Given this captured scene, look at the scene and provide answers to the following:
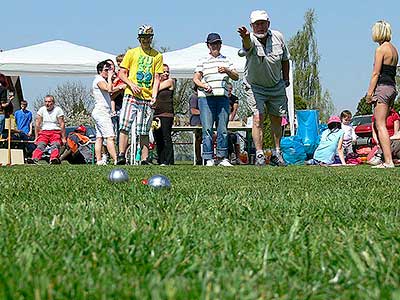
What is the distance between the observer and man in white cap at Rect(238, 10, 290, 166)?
1088 centimetres

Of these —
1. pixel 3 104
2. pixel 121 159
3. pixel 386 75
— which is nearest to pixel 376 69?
pixel 386 75

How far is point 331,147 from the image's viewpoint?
15539 millimetres

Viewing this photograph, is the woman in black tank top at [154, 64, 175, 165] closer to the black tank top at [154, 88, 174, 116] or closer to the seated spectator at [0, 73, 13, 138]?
the black tank top at [154, 88, 174, 116]

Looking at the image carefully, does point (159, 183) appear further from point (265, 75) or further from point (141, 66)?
point (141, 66)

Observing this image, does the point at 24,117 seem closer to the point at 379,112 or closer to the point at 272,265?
the point at 379,112

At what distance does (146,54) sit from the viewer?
1162cm

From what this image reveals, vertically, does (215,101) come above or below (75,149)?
above

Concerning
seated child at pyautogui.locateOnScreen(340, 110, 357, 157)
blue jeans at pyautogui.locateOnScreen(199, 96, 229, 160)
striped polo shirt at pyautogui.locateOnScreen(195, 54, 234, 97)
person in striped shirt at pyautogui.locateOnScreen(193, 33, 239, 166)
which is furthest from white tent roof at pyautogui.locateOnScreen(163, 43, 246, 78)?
blue jeans at pyautogui.locateOnScreen(199, 96, 229, 160)

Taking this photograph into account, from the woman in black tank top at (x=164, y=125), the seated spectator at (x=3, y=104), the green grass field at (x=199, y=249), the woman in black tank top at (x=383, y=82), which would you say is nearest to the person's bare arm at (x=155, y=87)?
the woman in black tank top at (x=164, y=125)

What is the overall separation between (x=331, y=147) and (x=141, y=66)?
18.0ft

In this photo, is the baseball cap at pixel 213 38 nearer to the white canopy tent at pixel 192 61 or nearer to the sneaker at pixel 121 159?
the sneaker at pixel 121 159

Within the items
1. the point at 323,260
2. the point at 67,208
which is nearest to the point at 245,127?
the point at 67,208

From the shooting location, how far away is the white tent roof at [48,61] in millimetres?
19906

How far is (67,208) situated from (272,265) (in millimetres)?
1549
